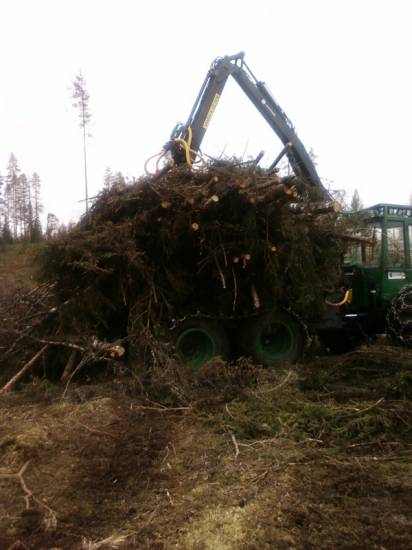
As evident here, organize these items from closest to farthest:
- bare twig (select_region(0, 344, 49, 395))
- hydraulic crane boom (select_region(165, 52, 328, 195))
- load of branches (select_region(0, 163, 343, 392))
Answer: bare twig (select_region(0, 344, 49, 395))
load of branches (select_region(0, 163, 343, 392))
hydraulic crane boom (select_region(165, 52, 328, 195))

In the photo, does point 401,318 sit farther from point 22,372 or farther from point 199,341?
point 22,372

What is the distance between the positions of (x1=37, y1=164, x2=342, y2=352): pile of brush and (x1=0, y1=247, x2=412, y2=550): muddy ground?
1.21 meters

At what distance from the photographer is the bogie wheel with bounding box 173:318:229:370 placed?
24.8ft

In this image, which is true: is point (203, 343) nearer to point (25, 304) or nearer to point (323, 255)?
point (323, 255)

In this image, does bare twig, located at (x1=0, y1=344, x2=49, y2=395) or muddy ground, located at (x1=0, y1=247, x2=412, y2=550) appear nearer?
muddy ground, located at (x1=0, y1=247, x2=412, y2=550)

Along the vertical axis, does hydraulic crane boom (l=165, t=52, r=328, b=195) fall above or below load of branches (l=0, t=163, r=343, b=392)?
above

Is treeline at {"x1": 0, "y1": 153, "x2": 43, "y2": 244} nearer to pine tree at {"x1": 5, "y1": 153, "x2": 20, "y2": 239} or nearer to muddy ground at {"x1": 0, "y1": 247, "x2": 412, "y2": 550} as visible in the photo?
pine tree at {"x1": 5, "y1": 153, "x2": 20, "y2": 239}

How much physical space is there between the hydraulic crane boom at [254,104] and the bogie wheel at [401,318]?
257 cm

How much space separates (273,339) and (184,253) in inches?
73.0

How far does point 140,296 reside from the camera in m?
7.27

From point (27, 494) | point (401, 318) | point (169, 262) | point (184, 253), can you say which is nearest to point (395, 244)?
point (401, 318)

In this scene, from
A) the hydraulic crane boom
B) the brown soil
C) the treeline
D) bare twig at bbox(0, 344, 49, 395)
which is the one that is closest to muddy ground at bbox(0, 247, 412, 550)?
the brown soil

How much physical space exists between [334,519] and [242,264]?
4453mm

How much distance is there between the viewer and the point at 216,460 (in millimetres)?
4312
